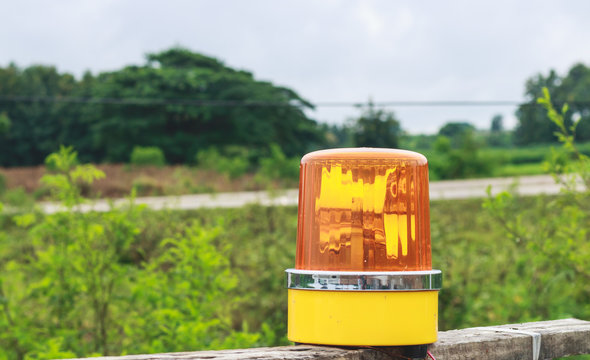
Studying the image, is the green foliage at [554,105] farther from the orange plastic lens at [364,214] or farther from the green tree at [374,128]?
the orange plastic lens at [364,214]

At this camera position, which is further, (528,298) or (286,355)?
(528,298)

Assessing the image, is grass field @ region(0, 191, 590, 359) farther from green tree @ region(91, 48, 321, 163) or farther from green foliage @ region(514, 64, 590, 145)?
green tree @ region(91, 48, 321, 163)

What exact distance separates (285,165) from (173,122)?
15679 millimetres

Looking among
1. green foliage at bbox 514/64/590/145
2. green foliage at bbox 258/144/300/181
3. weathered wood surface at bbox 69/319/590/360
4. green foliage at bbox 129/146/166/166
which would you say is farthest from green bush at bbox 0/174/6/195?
weathered wood surface at bbox 69/319/590/360

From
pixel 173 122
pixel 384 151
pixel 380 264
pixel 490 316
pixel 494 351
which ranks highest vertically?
pixel 173 122

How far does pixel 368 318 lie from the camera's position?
4.52 ft

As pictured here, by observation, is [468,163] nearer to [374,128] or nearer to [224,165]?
[224,165]

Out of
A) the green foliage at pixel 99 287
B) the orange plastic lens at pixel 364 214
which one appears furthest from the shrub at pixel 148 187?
the orange plastic lens at pixel 364 214

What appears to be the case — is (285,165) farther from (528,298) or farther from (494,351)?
(494,351)

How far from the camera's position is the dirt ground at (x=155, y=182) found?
17375mm

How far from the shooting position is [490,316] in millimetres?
5363

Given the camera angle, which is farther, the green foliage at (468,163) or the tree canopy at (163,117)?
the tree canopy at (163,117)

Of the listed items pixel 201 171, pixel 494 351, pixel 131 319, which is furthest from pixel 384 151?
pixel 201 171

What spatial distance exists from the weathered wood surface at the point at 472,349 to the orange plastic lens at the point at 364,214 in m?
0.17
